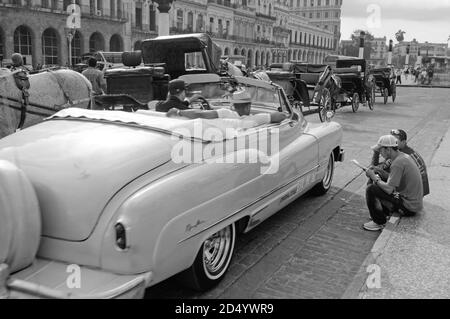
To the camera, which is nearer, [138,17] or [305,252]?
[305,252]

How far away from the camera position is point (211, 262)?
3824 mm

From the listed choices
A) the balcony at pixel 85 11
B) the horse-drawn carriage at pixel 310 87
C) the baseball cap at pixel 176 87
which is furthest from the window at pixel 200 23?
the baseball cap at pixel 176 87

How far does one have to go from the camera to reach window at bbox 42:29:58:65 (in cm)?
3972

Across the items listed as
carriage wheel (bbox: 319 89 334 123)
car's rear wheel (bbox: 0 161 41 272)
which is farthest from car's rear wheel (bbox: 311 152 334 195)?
carriage wheel (bbox: 319 89 334 123)

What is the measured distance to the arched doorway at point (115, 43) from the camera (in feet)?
154

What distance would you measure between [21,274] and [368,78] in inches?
708

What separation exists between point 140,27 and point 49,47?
13.1 m

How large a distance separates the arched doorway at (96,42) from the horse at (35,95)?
38538 mm

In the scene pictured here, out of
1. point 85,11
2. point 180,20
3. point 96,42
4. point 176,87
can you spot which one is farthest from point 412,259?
point 180,20

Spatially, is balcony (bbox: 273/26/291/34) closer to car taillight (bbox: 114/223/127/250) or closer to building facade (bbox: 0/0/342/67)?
building facade (bbox: 0/0/342/67)

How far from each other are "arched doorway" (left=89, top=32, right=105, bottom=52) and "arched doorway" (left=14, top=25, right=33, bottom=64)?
21.9 ft

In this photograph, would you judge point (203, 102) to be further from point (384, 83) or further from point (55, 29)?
point (55, 29)

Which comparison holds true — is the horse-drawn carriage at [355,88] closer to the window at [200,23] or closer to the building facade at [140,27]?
the building facade at [140,27]
